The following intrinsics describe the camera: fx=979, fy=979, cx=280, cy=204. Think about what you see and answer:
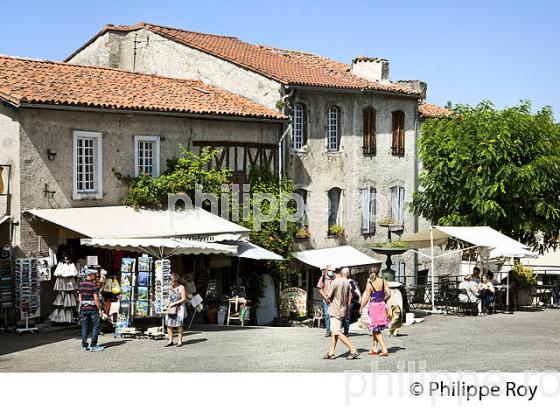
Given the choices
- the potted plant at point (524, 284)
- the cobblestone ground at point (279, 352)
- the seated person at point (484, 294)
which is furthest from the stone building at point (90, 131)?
the potted plant at point (524, 284)

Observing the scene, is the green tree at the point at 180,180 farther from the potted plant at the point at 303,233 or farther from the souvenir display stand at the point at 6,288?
the potted plant at the point at 303,233

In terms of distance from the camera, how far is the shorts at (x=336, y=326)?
16859 millimetres

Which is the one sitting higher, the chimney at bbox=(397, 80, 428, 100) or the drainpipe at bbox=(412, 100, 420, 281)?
the chimney at bbox=(397, 80, 428, 100)

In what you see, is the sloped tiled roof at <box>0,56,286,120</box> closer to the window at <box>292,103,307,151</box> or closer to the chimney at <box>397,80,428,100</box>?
the window at <box>292,103,307,151</box>

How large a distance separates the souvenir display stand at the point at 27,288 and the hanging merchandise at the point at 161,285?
323 cm

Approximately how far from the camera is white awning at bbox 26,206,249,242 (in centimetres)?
2289

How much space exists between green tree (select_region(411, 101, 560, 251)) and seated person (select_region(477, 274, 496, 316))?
5177 mm

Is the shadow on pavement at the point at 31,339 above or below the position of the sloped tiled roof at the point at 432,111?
below

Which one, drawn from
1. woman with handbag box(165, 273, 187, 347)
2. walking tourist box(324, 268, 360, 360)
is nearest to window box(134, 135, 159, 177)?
woman with handbag box(165, 273, 187, 347)

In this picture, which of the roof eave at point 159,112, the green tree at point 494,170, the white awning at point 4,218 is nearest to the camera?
the white awning at point 4,218

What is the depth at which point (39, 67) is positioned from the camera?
26.6m

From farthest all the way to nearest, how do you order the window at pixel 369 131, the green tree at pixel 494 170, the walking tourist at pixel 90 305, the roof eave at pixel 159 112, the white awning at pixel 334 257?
1. the window at pixel 369 131
2. the green tree at pixel 494 170
3. the white awning at pixel 334 257
4. the roof eave at pixel 159 112
5. the walking tourist at pixel 90 305
